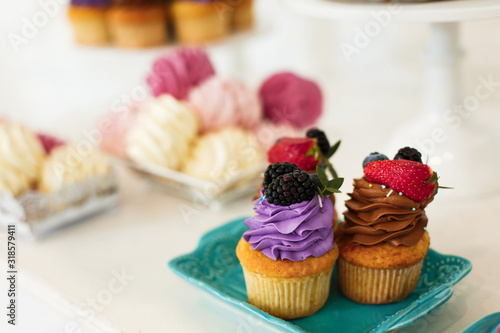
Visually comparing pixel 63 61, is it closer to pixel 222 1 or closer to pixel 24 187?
pixel 222 1

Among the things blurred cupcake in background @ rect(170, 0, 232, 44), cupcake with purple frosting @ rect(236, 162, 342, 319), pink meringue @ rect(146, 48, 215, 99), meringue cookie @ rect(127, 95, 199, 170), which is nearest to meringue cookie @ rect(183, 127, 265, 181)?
meringue cookie @ rect(127, 95, 199, 170)

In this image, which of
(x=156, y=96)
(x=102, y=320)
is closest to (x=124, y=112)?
(x=156, y=96)

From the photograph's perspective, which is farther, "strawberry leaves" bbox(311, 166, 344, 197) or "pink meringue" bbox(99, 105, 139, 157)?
"pink meringue" bbox(99, 105, 139, 157)

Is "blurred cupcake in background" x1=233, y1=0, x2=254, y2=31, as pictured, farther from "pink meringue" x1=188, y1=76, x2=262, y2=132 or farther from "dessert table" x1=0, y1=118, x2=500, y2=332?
"dessert table" x1=0, y1=118, x2=500, y2=332

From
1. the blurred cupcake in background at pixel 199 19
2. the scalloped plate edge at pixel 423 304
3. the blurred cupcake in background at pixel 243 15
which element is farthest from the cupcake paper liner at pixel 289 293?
the blurred cupcake in background at pixel 243 15

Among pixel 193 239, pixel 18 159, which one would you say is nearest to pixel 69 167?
pixel 18 159

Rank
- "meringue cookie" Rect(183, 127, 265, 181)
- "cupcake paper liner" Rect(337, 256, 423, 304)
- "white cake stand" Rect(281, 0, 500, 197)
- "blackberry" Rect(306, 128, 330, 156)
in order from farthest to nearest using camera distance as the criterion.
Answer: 1. "meringue cookie" Rect(183, 127, 265, 181)
2. "white cake stand" Rect(281, 0, 500, 197)
3. "blackberry" Rect(306, 128, 330, 156)
4. "cupcake paper liner" Rect(337, 256, 423, 304)

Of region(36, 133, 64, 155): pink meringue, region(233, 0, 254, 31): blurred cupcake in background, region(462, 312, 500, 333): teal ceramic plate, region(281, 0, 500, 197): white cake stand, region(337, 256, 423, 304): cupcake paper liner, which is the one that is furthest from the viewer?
region(233, 0, 254, 31): blurred cupcake in background
